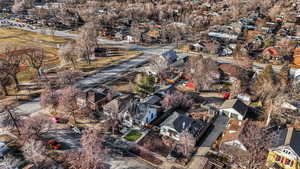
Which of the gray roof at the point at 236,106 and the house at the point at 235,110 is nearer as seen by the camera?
the house at the point at 235,110

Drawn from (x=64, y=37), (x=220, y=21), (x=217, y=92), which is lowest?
(x=217, y=92)

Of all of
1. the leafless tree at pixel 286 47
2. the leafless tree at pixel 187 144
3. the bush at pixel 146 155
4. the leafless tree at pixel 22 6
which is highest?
the leafless tree at pixel 22 6

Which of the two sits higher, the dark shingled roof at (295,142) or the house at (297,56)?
the house at (297,56)

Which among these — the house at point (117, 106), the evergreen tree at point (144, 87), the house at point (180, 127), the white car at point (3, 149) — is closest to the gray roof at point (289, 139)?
the house at point (180, 127)

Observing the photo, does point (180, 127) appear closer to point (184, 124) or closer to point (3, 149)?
point (184, 124)

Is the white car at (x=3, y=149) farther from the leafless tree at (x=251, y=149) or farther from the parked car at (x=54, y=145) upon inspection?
the leafless tree at (x=251, y=149)

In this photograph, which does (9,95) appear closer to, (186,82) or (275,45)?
(186,82)

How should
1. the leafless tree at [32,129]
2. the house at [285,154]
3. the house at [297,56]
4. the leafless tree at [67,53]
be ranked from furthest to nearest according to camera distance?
the house at [297,56] < the leafless tree at [67,53] < the leafless tree at [32,129] < the house at [285,154]

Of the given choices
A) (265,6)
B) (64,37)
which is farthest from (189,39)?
(265,6)
